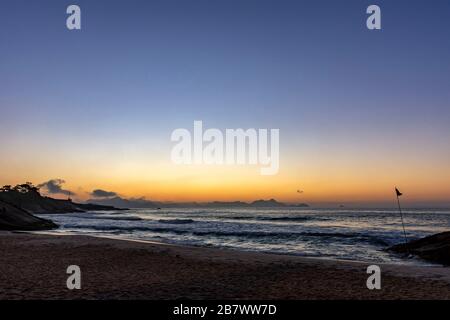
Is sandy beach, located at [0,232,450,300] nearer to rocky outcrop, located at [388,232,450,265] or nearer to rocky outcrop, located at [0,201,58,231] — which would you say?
rocky outcrop, located at [388,232,450,265]

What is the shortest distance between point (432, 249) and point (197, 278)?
1735cm

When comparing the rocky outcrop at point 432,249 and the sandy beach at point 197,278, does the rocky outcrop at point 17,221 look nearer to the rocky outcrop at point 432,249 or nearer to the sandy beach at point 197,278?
the sandy beach at point 197,278

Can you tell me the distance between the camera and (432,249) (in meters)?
23.6

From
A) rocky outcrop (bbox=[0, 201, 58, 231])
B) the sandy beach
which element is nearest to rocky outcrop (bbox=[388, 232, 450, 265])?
the sandy beach

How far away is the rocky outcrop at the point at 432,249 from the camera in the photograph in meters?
22.0

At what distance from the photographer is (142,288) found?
12227 mm

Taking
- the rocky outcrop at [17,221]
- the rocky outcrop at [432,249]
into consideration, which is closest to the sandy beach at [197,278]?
the rocky outcrop at [432,249]

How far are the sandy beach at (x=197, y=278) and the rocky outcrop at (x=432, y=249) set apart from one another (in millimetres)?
6489

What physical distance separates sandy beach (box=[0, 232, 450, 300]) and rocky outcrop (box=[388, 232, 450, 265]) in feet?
21.3
